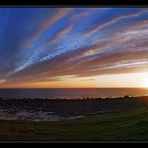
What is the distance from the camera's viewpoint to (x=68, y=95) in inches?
181

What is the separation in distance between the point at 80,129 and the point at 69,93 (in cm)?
33

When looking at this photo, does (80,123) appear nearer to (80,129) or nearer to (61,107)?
(80,129)

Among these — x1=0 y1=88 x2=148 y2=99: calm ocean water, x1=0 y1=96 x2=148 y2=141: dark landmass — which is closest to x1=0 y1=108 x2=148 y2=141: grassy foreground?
x1=0 y1=96 x2=148 y2=141: dark landmass

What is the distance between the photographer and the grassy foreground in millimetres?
4578

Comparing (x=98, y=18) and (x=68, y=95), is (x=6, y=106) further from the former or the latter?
(x=98, y=18)

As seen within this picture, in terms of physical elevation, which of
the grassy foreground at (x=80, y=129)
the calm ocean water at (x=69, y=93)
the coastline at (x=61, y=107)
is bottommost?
the grassy foreground at (x=80, y=129)

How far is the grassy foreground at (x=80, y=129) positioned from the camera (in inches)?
180

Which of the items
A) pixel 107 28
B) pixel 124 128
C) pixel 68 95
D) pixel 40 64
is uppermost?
pixel 107 28

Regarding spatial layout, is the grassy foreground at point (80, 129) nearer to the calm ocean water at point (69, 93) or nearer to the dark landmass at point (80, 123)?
the dark landmass at point (80, 123)

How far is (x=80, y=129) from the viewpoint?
4.60m

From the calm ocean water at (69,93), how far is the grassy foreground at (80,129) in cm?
21

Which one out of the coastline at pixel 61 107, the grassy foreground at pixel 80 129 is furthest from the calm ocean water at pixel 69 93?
the grassy foreground at pixel 80 129
